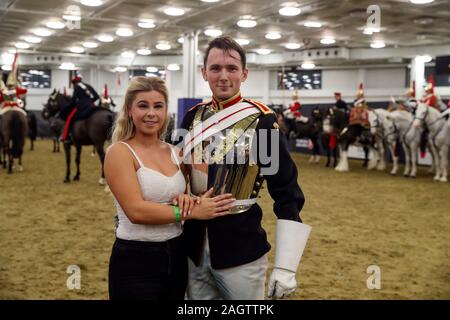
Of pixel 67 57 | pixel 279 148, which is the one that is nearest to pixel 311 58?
pixel 67 57

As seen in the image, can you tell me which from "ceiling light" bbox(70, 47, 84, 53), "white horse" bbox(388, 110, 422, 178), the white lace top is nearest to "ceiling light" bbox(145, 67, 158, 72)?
"ceiling light" bbox(70, 47, 84, 53)

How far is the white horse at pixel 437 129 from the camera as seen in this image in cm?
1102

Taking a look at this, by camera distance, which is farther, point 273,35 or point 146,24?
point 273,35

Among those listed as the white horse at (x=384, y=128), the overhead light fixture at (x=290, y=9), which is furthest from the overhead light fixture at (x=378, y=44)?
the overhead light fixture at (x=290, y=9)

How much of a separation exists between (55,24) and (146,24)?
7.82ft

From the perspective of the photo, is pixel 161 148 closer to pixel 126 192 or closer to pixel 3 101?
pixel 126 192

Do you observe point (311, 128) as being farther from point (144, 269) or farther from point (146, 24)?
point (144, 269)

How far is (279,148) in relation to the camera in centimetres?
180

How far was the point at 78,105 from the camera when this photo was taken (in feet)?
29.1

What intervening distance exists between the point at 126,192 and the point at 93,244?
3465 mm

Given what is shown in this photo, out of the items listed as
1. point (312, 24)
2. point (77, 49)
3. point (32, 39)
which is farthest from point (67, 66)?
point (312, 24)

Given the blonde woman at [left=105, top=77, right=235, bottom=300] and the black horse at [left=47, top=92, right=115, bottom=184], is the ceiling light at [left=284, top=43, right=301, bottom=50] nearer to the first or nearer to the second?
the black horse at [left=47, top=92, right=115, bottom=184]

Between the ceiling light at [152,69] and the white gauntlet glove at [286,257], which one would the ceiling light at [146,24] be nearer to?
the ceiling light at [152,69]

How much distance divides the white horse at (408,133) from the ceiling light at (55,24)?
28.0 feet
